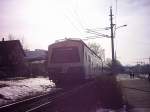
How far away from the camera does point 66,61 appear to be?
722 inches

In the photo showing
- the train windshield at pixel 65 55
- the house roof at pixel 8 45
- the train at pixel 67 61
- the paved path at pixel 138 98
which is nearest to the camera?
the paved path at pixel 138 98

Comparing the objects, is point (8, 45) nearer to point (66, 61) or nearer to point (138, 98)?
point (66, 61)

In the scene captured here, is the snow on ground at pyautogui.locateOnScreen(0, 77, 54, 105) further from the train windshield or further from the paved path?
the paved path

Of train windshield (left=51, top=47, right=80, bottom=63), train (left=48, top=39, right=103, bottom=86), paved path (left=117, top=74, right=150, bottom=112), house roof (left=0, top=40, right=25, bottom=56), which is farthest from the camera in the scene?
house roof (left=0, top=40, right=25, bottom=56)

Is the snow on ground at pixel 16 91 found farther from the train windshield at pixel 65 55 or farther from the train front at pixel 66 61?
the train windshield at pixel 65 55

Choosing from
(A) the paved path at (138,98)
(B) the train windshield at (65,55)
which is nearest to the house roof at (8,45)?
(B) the train windshield at (65,55)

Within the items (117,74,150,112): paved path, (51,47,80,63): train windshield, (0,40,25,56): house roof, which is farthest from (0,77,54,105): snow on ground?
(0,40,25,56): house roof

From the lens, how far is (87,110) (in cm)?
923

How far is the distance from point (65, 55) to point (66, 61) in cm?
52

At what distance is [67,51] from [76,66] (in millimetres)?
1393

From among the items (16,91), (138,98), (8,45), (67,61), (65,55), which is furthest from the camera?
(8,45)

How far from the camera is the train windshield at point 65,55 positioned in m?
18.3

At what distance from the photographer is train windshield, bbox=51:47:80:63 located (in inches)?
722

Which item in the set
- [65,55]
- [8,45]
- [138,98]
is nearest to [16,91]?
[65,55]
